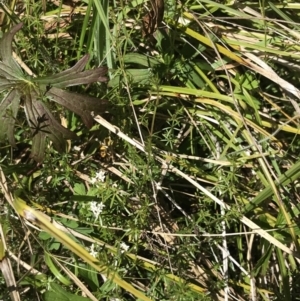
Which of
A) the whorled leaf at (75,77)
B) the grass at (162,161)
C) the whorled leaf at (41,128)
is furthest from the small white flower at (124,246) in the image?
the whorled leaf at (75,77)

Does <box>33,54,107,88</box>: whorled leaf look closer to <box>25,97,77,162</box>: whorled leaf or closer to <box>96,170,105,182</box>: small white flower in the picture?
<box>25,97,77,162</box>: whorled leaf

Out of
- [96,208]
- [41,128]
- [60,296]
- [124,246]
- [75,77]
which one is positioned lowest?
[60,296]

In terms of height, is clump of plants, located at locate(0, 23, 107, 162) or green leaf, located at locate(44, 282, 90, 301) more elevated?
clump of plants, located at locate(0, 23, 107, 162)

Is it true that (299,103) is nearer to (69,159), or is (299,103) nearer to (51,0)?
(69,159)

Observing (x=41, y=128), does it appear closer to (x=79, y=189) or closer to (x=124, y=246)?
(x=79, y=189)

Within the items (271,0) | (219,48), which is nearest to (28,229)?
(219,48)

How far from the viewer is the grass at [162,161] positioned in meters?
1.47

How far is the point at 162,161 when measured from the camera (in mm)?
1550

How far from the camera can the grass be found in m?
1.47

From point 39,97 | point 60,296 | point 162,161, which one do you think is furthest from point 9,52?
point 60,296

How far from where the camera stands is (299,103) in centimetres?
163

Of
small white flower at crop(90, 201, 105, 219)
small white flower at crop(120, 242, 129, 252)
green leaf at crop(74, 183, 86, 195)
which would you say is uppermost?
green leaf at crop(74, 183, 86, 195)

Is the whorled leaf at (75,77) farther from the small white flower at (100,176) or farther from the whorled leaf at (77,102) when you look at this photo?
the small white flower at (100,176)

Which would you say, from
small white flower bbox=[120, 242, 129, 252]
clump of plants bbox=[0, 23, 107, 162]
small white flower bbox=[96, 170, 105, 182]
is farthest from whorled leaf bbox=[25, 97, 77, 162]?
small white flower bbox=[120, 242, 129, 252]
